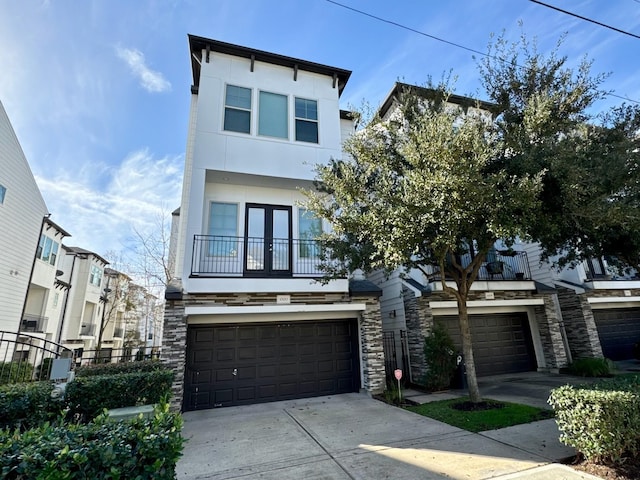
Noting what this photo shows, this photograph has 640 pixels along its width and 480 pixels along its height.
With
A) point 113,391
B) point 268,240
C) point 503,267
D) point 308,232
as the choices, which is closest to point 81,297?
point 268,240

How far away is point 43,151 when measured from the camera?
1216 centimetres

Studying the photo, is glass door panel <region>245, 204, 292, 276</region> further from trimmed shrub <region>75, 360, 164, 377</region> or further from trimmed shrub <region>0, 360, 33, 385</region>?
trimmed shrub <region>0, 360, 33, 385</region>

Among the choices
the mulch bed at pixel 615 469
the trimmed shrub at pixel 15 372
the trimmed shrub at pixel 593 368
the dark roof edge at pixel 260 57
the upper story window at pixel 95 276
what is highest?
the dark roof edge at pixel 260 57

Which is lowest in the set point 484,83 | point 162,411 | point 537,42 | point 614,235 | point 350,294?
point 162,411

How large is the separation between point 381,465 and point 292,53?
37.9 ft

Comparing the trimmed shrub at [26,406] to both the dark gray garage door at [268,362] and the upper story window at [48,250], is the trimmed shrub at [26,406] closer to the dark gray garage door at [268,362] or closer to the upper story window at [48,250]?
the dark gray garage door at [268,362]

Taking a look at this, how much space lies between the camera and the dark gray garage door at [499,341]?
11.7m

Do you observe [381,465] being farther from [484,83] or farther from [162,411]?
[484,83]

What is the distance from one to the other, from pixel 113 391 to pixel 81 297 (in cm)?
2510

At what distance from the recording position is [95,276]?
28312 mm

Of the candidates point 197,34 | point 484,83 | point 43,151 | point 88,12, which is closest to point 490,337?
point 484,83

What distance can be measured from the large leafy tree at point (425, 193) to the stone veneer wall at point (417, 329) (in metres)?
2.54

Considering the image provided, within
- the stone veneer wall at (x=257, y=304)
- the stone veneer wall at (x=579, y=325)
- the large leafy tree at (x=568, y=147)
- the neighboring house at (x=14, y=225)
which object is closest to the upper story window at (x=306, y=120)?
the large leafy tree at (x=568, y=147)

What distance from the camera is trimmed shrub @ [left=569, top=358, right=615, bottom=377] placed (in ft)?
35.7
